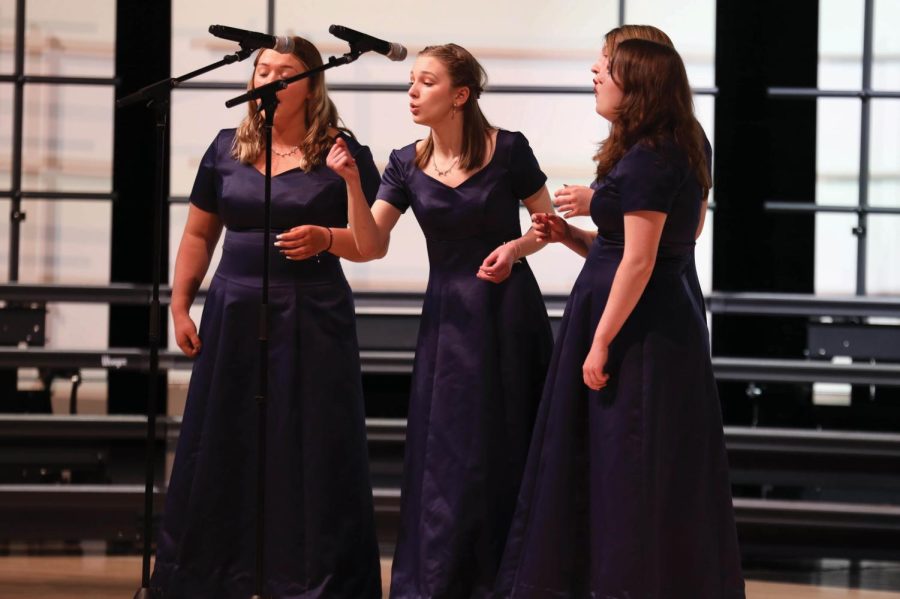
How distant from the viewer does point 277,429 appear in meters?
3.25

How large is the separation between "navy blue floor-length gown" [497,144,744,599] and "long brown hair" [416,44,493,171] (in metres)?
0.46

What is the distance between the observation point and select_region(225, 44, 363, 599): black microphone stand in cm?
290

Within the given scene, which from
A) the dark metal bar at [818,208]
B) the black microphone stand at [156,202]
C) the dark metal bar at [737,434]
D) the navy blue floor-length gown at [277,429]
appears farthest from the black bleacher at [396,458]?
the black microphone stand at [156,202]

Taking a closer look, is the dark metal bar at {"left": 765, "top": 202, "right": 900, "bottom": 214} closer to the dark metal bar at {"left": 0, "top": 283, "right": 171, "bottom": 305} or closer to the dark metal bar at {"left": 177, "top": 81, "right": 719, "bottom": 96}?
the dark metal bar at {"left": 177, "top": 81, "right": 719, "bottom": 96}

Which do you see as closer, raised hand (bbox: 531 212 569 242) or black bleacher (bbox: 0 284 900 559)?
raised hand (bbox: 531 212 569 242)

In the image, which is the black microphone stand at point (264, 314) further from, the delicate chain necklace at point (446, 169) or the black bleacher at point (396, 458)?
the black bleacher at point (396, 458)

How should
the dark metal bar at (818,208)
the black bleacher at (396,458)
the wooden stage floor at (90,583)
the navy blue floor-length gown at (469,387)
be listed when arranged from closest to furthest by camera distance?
1. the navy blue floor-length gown at (469,387)
2. the wooden stage floor at (90,583)
3. the black bleacher at (396,458)
4. the dark metal bar at (818,208)

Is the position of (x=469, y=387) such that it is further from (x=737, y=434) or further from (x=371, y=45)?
(x=737, y=434)

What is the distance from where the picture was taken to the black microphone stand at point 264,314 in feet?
9.53

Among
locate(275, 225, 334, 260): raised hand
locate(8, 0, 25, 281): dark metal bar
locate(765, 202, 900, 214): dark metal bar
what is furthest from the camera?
locate(8, 0, 25, 281): dark metal bar

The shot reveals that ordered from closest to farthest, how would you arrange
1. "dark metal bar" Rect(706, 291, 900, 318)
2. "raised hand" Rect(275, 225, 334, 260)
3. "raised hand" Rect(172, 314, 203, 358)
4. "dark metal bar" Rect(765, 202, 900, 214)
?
1. "raised hand" Rect(275, 225, 334, 260)
2. "raised hand" Rect(172, 314, 203, 358)
3. "dark metal bar" Rect(706, 291, 900, 318)
4. "dark metal bar" Rect(765, 202, 900, 214)

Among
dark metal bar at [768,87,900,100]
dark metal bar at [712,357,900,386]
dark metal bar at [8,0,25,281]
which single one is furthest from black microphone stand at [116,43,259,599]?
dark metal bar at [768,87,900,100]

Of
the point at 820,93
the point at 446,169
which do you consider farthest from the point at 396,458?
the point at 820,93

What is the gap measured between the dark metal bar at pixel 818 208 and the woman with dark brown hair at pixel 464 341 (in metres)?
1.64
